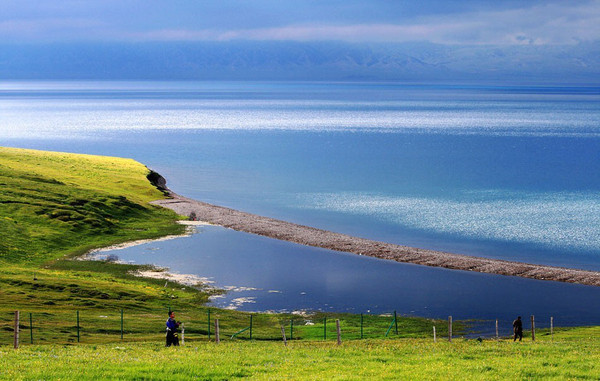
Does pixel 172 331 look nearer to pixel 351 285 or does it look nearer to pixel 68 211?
pixel 351 285

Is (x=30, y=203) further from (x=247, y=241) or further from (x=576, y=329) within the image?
(x=576, y=329)

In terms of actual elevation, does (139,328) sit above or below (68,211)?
below

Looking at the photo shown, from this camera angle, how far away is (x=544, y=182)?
6181 inches

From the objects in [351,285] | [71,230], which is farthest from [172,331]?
[71,230]

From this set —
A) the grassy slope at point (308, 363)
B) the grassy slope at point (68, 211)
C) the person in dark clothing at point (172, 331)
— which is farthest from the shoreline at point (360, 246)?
the person in dark clothing at point (172, 331)

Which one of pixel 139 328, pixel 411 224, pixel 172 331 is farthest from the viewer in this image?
pixel 411 224

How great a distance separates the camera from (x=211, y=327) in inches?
2153

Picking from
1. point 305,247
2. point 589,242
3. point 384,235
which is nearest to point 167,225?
point 305,247

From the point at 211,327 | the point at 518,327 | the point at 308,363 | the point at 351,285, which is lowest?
the point at 211,327

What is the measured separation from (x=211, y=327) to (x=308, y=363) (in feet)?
81.9

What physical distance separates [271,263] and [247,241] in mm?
13901

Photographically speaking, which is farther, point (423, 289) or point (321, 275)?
point (321, 275)

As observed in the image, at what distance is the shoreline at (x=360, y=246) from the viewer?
260ft

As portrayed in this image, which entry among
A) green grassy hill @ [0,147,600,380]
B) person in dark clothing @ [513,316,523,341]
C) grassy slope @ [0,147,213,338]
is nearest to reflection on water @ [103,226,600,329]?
green grassy hill @ [0,147,600,380]
